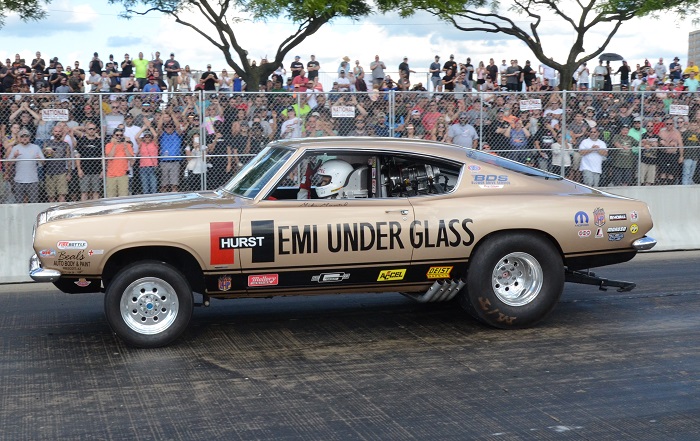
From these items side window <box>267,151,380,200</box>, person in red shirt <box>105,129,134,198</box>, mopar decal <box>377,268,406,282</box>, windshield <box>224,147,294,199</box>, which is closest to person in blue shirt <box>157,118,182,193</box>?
person in red shirt <box>105,129,134,198</box>

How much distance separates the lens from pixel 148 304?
23.7 ft

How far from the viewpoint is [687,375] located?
256 inches

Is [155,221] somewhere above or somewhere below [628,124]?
below

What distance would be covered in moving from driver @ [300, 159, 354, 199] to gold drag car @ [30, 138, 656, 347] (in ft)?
0.04

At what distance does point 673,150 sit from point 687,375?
28.4 ft

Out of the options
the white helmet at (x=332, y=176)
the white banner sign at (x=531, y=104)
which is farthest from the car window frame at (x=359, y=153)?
the white banner sign at (x=531, y=104)

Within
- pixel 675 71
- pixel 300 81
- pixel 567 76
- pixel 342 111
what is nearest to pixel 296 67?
pixel 300 81

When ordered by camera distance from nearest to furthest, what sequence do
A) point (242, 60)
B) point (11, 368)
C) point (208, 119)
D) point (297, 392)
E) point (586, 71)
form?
point (297, 392) < point (11, 368) < point (208, 119) < point (242, 60) < point (586, 71)

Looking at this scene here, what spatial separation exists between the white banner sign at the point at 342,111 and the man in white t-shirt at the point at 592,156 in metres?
3.92

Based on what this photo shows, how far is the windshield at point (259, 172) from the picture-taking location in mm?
7616

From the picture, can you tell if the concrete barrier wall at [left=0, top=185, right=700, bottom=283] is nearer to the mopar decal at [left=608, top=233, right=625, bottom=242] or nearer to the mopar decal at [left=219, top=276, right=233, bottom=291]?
the mopar decal at [left=608, top=233, right=625, bottom=242]

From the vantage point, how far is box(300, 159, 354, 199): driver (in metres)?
7.74

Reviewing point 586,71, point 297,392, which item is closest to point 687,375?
point 297,392

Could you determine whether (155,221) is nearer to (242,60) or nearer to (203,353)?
(203,353)
